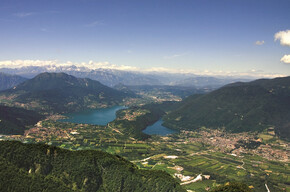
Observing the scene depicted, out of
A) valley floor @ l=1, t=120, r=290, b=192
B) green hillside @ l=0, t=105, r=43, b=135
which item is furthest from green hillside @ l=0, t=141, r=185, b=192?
green hillside @ l=0, t=105, r=43, b=135

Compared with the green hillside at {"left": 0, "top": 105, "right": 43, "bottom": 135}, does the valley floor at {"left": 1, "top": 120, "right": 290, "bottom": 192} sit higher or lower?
lower

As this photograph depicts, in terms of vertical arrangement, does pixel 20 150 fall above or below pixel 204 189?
above

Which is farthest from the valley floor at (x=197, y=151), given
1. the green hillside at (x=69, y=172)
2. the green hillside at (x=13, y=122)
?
the green hillside at (x=69, y=172)

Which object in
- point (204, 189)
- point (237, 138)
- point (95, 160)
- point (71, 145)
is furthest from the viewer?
Answer: point (237, 138)

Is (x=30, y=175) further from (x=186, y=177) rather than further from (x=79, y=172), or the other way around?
(x=186, y=177)

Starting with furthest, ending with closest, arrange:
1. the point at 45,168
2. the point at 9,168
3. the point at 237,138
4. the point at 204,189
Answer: the point at 237,138 → the point at 204,189 → the point at 45,168 → the point at 9,168

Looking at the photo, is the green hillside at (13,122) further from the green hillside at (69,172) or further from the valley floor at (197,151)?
the green hillside at (69,172)

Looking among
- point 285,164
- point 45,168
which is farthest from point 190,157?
point 45,168

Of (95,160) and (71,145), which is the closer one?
(95,160)

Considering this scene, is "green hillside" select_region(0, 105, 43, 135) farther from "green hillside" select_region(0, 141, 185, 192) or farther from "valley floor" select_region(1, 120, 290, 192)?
"green hillside" select_region(0, 141, 185, 192)
